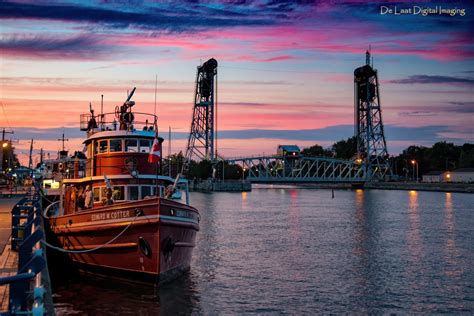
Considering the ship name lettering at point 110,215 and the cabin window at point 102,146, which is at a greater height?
the cabin window at point 102,146

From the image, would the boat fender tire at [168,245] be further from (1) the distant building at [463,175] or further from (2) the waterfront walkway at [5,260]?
(1) the distant building at [463,175]

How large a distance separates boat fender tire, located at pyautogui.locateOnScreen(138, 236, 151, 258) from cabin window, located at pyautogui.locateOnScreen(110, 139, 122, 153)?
5.98m

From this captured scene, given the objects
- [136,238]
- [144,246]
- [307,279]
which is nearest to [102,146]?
[136,238]

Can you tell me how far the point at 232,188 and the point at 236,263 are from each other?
13307 centimetres

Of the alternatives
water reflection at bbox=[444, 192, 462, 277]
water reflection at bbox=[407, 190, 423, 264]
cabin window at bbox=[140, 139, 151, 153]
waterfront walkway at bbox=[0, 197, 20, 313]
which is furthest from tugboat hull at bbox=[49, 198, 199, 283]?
water reflection at bbox=[407, 190, 423, 264]

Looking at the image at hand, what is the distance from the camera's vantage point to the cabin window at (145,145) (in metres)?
26.5

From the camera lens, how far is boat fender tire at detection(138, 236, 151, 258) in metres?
21.7

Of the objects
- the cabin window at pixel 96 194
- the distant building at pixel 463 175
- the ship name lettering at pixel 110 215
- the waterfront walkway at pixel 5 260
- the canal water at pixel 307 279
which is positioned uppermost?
the distant building at pixel 463 175

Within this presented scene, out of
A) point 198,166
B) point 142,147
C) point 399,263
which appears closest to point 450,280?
point 399,263

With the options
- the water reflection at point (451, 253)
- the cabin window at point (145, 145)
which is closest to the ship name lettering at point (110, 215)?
the cabin window at point (145, 145)

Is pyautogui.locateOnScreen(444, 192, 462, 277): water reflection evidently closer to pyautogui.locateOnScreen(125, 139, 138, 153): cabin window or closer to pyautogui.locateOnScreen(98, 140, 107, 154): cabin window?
pyautogui.locateOnScreen(125, 139, 138, 153): cabin window

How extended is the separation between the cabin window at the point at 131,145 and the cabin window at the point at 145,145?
234 millimetres

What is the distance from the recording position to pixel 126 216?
2181 centimetres

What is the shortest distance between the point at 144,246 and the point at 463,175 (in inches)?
6908
